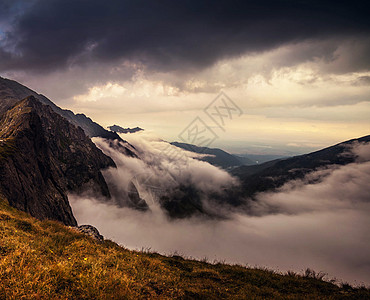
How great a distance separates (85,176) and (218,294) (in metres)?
179

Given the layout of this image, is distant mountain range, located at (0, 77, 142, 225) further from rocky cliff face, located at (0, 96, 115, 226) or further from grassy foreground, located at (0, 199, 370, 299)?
grassy foreground, located at (0, 199, 370, 299)

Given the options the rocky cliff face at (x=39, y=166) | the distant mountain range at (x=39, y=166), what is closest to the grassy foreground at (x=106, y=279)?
the rocky cliff face at (x=39, y=166)

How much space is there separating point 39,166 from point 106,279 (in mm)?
76945

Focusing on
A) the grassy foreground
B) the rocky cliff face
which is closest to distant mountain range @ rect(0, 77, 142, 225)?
the rocky cliff face

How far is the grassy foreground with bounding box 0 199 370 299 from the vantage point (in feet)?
18.0

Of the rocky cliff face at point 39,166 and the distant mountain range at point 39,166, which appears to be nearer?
the rocky cliff face at point 39,166

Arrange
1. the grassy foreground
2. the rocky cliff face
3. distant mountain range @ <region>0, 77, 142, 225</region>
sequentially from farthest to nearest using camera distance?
distant mountain range @ <region>0, 77, 142, 225</region>
the rocky cliff face
the grassy foreground

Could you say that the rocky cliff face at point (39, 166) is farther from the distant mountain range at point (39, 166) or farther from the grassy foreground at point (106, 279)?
the grassy foreground at point (106, 279)

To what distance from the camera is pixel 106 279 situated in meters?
6.68

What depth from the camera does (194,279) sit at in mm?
10766

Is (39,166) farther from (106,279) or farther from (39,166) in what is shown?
(106,279)

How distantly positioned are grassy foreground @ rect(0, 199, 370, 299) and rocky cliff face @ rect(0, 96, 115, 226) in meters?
30.2

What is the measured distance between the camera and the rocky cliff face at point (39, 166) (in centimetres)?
3725

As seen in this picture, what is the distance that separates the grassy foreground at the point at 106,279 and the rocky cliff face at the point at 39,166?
99.1ft
